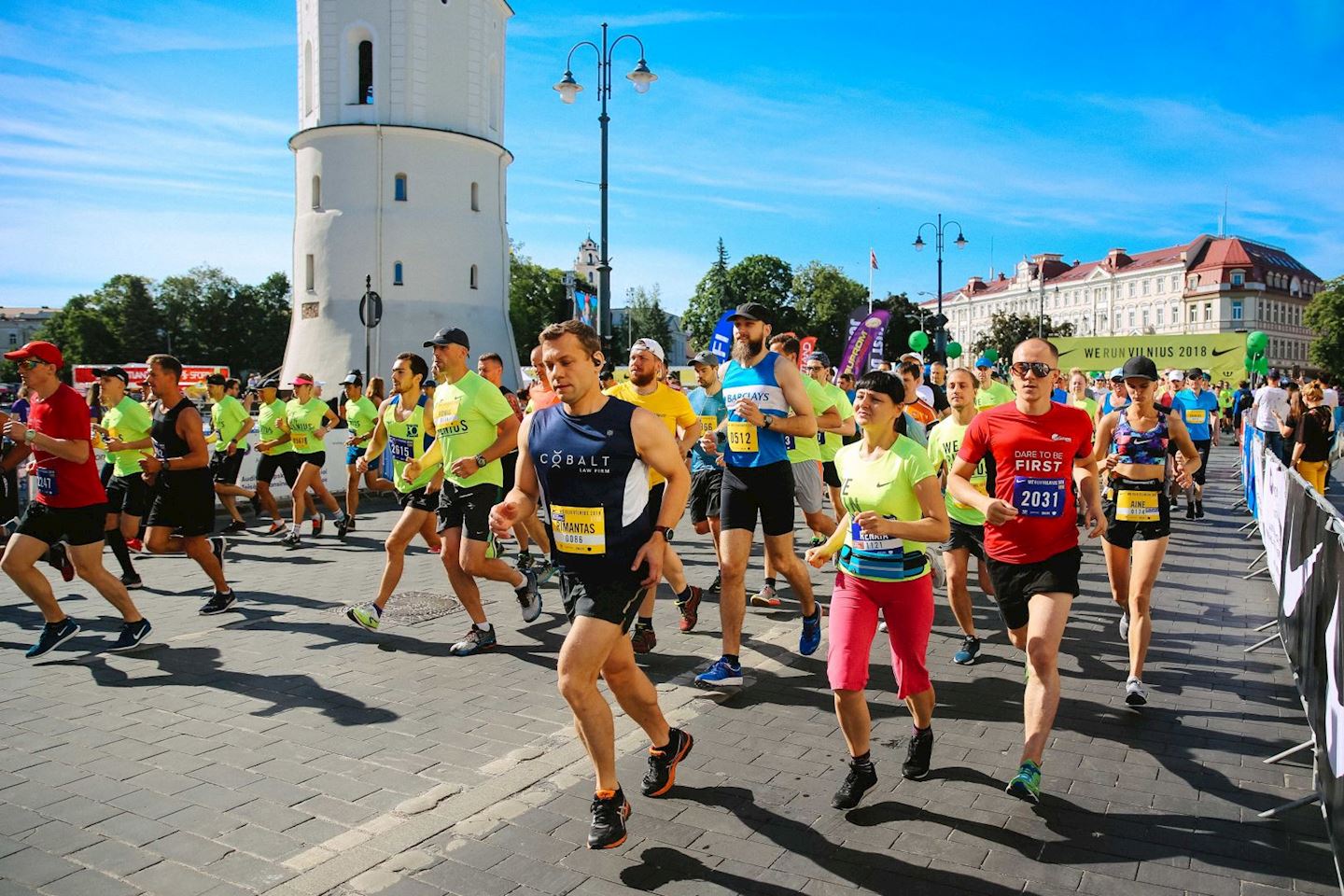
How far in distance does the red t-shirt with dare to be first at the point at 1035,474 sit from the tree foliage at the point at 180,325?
9658 centimetres

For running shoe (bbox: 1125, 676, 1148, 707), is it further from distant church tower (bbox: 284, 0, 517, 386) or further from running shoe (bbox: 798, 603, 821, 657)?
distant church tower (bbox: 284, 0, 517, 386)

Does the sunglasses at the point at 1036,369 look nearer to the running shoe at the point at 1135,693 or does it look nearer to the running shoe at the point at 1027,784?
the running shoe at the point at 1027,784

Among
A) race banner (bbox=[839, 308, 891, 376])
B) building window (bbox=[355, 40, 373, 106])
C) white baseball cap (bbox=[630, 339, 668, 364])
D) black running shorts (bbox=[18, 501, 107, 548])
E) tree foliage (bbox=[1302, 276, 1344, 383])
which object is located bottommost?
black running shorts (bbox=[18, 501, 107, 548])

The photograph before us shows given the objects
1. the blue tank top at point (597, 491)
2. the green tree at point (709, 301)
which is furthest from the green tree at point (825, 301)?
the blue tank top at point (597, 491)

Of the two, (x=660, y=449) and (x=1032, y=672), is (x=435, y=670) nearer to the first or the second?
(x=660, y=449)

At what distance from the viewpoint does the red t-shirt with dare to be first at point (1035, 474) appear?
4.64 m

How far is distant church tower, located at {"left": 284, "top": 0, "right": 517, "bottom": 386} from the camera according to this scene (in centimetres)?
4012

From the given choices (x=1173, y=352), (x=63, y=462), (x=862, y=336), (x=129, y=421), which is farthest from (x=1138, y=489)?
(x=1173, y=352)

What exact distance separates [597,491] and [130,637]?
179 inches

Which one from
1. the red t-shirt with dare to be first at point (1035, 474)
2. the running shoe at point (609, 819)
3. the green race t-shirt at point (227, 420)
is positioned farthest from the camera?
the green race t-shirt at point (227, 420)

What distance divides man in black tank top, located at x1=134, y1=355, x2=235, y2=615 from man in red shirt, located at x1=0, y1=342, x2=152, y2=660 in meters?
1.00

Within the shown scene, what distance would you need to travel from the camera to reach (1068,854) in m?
3.77

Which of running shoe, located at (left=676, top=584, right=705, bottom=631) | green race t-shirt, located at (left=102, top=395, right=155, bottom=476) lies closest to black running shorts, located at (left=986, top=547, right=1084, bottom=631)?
running shoe, located at (left=676, top=584, right=705, bottom=631)

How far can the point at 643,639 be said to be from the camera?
676 cm
